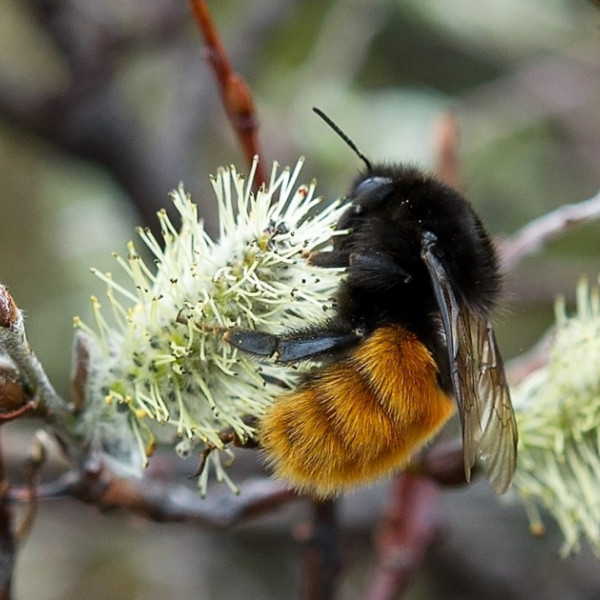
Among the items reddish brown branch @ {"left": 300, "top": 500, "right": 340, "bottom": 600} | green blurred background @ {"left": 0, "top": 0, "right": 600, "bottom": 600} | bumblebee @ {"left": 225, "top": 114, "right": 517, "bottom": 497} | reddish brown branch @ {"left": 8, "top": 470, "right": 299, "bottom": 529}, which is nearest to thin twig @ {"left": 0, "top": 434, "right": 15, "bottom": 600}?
reddish brown branch @ {"left": 8, "top": 470, "right": 299, "bottom": 529}

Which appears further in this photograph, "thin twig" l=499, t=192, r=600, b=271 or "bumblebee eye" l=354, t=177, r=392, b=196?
"thin twig" l=499, t=192, r=600, b=271

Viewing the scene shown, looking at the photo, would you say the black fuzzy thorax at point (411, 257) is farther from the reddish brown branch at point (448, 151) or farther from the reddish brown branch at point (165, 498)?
the reddish brown branch at point (448, 151)

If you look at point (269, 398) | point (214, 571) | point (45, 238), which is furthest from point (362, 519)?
point (45, 238)

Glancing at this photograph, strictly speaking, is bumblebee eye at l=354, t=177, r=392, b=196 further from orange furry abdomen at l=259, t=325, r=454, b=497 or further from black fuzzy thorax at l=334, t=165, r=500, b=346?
orange furry abdomen at l=259, t=325, r=454, b=497

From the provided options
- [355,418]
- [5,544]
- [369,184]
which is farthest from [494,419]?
[5,544]

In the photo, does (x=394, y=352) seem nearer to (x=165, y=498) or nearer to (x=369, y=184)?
(x=369, y=184)

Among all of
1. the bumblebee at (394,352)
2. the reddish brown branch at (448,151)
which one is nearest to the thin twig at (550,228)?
the reddish brown branch at (448,151)
